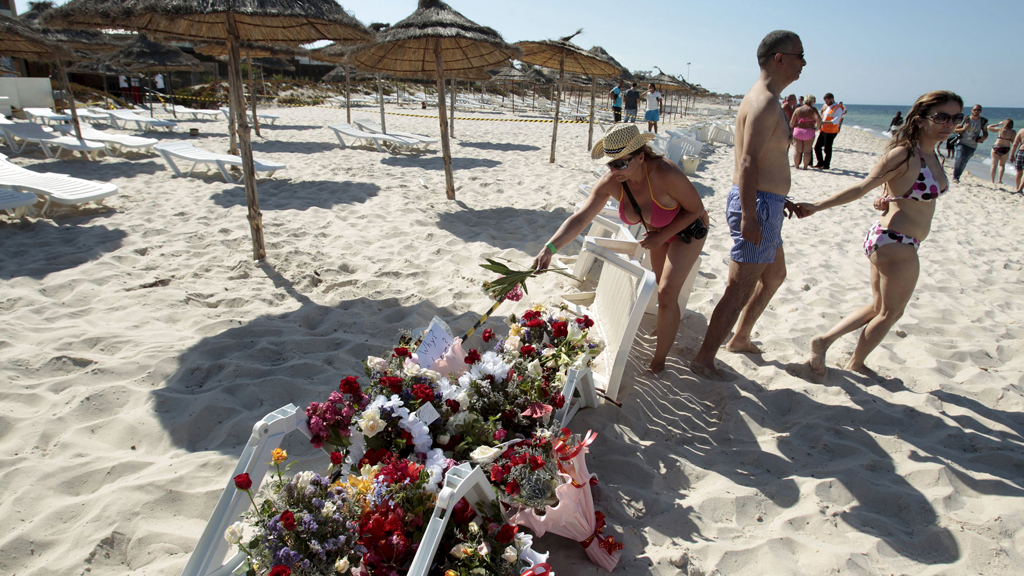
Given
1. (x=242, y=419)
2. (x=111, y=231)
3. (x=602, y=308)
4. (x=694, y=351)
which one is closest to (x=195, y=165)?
(x=111, y=231)

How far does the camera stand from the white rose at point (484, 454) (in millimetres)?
1598

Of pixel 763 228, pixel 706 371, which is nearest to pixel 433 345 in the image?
pixel 706 371

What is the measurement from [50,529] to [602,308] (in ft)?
9.01

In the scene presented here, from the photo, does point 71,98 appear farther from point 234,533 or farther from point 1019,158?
point 1019,158

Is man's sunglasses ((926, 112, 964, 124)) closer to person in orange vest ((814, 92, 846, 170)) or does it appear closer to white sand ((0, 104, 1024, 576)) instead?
white sand ((0, 104, 1024, 576))

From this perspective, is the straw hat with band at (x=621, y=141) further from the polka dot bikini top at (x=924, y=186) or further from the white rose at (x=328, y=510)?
the white rose at (x=328, y=510)

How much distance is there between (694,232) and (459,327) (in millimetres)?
1673

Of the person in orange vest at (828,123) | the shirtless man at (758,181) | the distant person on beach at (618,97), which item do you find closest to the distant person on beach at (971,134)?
the person in orange vest at (828,123)

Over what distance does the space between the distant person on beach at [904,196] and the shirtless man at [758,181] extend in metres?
0.25

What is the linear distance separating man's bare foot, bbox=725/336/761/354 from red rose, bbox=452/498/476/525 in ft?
8.19

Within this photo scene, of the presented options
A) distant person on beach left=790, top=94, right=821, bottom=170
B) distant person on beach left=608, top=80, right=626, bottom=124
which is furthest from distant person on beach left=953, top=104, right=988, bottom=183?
distant person on beach left=608, top=80, right=626, bottom=124

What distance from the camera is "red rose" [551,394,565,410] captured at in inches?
77.5

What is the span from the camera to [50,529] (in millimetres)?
1809

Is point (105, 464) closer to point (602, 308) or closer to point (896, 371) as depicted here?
point (602, 308)
